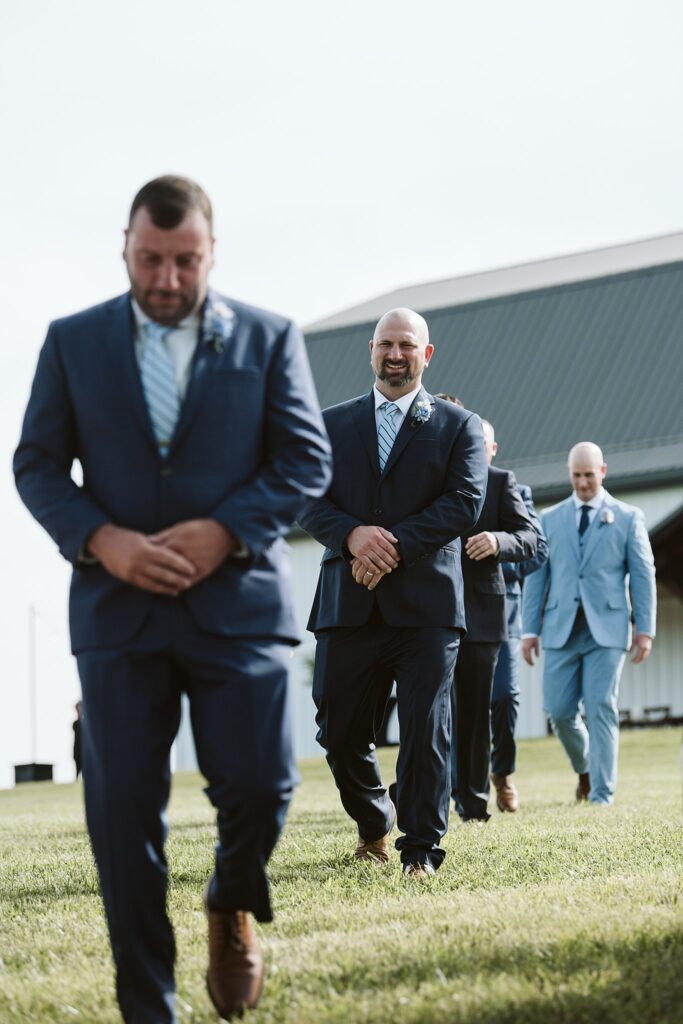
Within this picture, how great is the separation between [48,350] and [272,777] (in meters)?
1.30

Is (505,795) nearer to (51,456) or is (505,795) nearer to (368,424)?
(368,424)

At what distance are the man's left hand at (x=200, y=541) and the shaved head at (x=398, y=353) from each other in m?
3.52

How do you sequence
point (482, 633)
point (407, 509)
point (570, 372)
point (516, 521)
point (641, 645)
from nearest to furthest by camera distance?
point (407, 509), point (482, 633), point (516, 521), point (641, 645), point (570, 372)

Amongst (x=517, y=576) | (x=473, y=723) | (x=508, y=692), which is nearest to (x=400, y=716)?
(x=473, y=723)

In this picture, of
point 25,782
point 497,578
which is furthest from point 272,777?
point 25,782

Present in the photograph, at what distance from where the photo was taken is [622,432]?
3738 centimetres

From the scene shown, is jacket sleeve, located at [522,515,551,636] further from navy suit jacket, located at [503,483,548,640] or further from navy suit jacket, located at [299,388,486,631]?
navy suit jacket, located at [299,388,486,631]

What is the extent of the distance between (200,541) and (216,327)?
0.59 meters

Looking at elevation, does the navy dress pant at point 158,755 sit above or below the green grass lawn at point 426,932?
above

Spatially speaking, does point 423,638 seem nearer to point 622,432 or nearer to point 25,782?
point 25,782

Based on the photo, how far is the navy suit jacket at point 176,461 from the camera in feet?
14.1

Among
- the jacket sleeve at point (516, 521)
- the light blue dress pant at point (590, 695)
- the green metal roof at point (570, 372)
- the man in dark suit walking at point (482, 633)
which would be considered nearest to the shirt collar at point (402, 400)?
the man in dark suit walking at point (482, 633)

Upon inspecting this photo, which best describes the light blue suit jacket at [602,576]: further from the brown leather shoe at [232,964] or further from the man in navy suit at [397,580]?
the brown leather shoe at [232,964]

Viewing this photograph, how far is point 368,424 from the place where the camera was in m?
7.75
